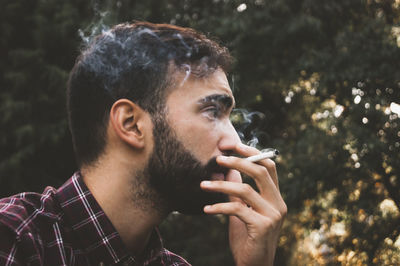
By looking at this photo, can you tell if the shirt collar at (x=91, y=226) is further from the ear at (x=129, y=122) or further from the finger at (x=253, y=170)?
the finger at (x=253, y=170)

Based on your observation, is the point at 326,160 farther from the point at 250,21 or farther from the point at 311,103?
the point at 250,21

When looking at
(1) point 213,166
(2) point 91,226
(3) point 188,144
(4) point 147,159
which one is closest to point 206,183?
(1) point 213,166

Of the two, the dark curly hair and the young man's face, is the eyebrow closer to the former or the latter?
the young man's face

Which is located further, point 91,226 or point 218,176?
point 218,176

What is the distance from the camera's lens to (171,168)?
232 cm

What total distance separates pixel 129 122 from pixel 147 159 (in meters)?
0.23

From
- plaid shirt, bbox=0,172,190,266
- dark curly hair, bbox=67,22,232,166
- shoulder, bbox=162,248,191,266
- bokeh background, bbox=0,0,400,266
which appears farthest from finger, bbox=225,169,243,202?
bokeh background, bbox=0,0,400,266

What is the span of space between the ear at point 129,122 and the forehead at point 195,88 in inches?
7.8

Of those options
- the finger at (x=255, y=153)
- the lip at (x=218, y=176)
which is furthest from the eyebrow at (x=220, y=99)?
the lip at (x=218, y=176)

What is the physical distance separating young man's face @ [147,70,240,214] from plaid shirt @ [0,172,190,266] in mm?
371

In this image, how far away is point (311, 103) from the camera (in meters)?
9.10

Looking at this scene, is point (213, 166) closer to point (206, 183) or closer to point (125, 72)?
point (206, 183)

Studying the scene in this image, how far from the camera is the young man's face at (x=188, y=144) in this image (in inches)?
91.8

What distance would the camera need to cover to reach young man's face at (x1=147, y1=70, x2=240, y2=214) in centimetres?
233
